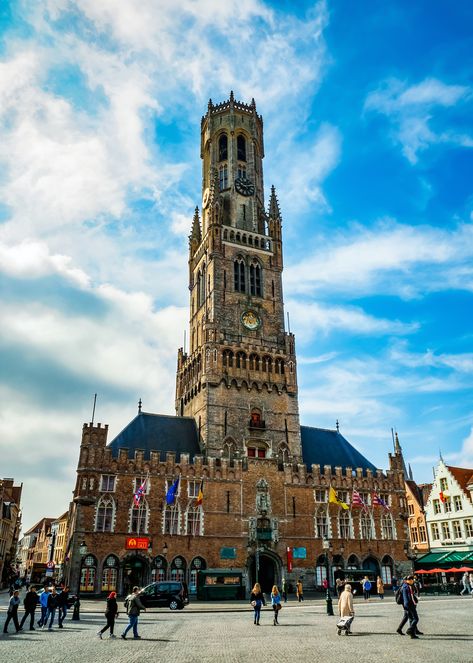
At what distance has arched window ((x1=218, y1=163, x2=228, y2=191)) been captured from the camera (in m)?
69.8

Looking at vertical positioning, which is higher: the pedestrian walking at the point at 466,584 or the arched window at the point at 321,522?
the arched window at the point at 321,522

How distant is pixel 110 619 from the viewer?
20.3 metres

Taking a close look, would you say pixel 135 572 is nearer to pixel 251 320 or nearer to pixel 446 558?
pixel 251 320

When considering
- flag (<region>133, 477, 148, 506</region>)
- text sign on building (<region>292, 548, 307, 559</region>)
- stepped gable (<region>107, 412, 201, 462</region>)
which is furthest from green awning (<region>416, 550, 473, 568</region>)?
flag (<region>133, 477, 148, 506</region>)

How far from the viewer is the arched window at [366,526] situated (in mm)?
54594

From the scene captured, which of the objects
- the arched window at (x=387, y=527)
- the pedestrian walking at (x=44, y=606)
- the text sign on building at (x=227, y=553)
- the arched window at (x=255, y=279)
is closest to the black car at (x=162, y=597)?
the pedestrian walking at (x=44, y=606)

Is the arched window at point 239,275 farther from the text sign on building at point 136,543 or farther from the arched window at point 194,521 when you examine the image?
the text sign on building at point 136,543

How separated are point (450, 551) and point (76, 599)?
47.3 metres

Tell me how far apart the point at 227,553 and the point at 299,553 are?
24.5ft

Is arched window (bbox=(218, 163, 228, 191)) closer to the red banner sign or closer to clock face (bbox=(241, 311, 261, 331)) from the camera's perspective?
clock face (bbox=(241, 311, 261, 331))

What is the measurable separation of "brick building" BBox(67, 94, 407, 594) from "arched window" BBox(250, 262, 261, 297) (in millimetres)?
157

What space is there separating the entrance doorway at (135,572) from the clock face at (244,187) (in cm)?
4563

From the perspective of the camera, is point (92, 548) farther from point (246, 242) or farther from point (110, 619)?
point (246, 242)

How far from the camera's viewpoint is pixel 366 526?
2172 inches
